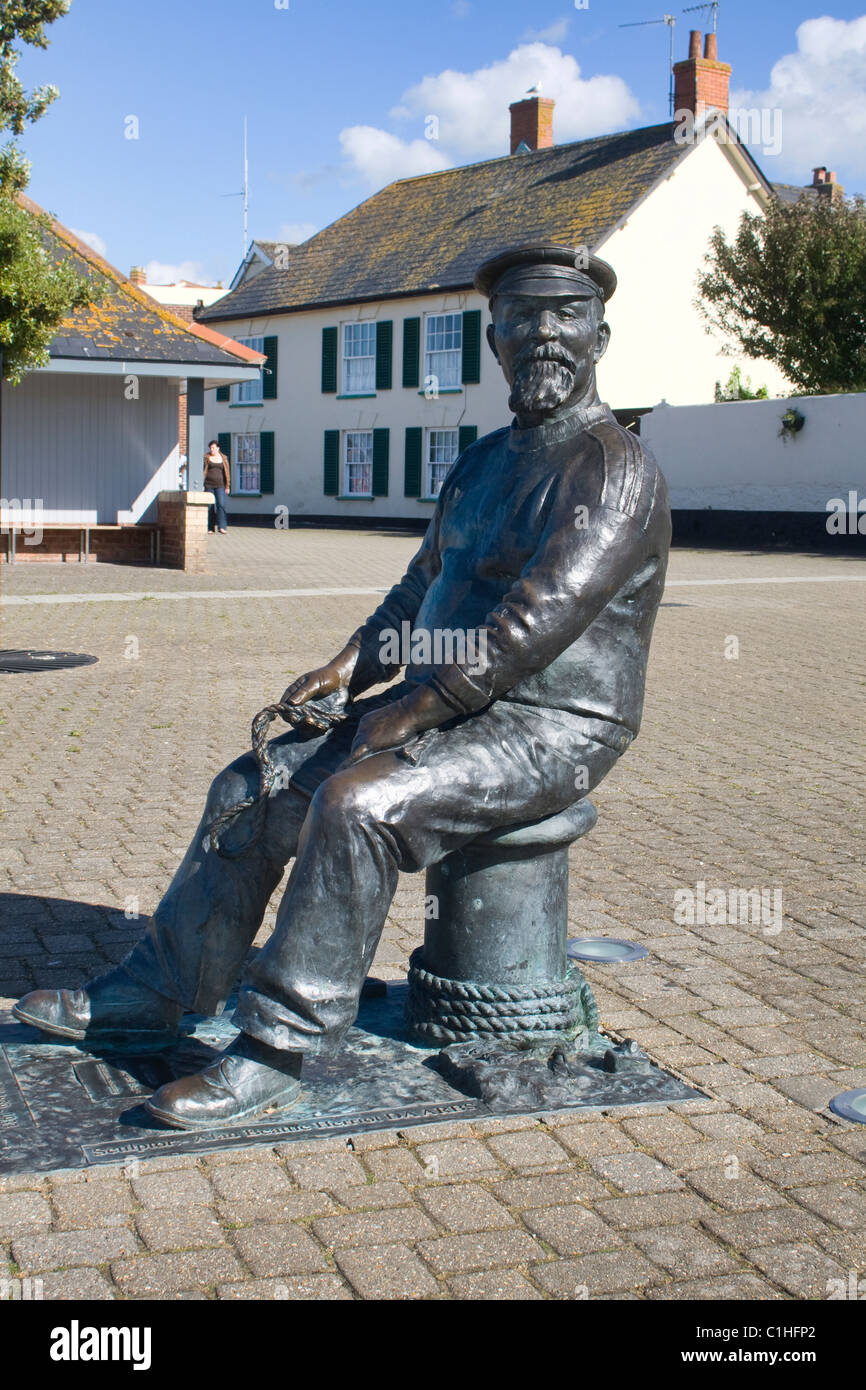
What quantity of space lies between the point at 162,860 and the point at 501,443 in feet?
7.84

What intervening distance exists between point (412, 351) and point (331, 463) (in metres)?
3.90

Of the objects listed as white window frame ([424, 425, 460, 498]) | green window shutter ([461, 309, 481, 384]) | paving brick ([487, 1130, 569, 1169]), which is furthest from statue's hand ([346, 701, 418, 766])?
white window frame ([424, 425, 460, 498])

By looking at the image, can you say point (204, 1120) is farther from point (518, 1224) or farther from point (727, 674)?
point (727, 674)

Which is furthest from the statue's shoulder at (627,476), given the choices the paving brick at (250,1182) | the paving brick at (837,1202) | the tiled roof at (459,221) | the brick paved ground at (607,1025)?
the tiled roof at (459,221)

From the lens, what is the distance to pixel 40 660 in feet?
35.4

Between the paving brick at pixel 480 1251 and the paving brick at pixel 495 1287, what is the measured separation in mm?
33

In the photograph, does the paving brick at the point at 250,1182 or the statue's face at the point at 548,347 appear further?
the statue's face at the point at 548,347

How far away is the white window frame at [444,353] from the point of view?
31.2m

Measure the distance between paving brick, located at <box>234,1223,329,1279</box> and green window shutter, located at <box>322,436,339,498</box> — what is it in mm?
32646

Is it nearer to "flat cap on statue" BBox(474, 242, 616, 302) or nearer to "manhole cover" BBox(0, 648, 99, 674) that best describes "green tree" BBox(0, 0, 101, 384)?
"manhole cover" BBox(0, 648, 99, 674)

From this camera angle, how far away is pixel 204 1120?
125 inches

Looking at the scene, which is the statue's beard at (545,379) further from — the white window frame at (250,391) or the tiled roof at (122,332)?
the white window frame at (250,391)

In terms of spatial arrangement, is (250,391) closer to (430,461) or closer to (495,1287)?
(430,461)
